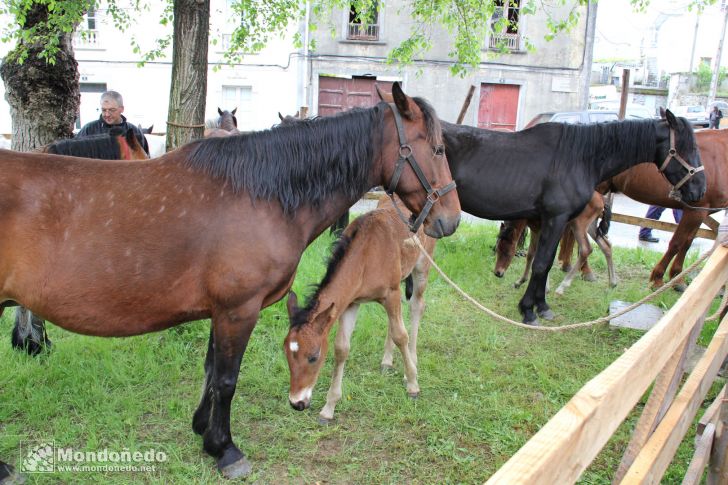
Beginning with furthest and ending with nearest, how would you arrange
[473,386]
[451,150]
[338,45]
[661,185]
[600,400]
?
1. [338,45]
2. [661,185]
3. [451,150]
4. [473,386]
5. [600,400]

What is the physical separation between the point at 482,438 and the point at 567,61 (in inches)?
A: 876

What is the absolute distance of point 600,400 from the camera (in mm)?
1204

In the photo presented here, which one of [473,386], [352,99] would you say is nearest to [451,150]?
[473,386]

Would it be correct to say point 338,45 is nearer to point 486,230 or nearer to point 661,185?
point 486,230

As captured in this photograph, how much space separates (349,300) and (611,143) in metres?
3.43

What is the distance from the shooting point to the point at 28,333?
425 cm

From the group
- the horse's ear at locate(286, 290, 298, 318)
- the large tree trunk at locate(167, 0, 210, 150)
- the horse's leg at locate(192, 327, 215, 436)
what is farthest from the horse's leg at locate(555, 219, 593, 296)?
the horse's leg at locate(192, 327, 215, 436)

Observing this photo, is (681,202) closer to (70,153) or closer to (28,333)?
(70,153)

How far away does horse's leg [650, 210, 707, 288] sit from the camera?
20.9 ft

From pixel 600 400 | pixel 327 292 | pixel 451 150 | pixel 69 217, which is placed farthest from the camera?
pixel 451 150

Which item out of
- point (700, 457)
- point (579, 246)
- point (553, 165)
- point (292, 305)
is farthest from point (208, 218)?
point (579, 246)

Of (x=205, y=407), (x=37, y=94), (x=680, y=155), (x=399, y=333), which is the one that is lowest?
(x=205, y=407)

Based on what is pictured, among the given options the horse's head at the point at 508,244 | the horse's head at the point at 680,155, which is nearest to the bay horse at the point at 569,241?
the horse's head at the point at 508,244

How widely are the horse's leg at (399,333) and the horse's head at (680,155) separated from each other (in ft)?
11.0
